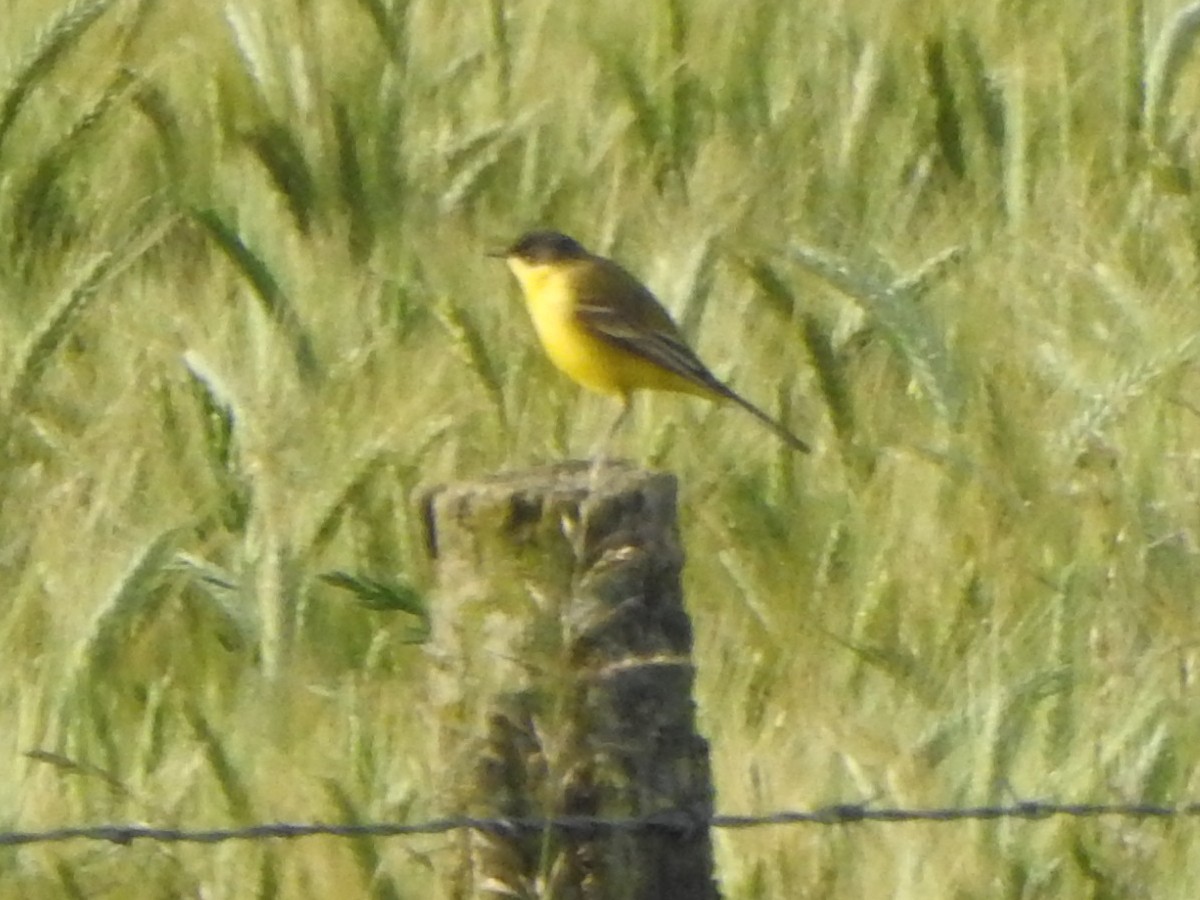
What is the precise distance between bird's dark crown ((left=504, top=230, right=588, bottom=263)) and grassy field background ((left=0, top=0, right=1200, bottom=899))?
0.13 m

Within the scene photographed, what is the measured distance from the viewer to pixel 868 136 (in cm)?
555

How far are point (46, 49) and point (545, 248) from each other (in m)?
0.77

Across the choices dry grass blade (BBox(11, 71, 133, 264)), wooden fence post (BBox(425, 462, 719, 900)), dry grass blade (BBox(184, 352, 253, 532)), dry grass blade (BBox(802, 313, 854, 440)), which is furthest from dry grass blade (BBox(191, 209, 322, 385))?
wooden fence post (BBox(425, 462, 719, 900))

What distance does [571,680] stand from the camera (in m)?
2.44

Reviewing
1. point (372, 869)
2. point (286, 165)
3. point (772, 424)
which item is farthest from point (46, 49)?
point (372, 869)

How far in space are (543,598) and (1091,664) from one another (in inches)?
49.6

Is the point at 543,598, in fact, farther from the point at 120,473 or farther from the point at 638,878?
the point at 120,473

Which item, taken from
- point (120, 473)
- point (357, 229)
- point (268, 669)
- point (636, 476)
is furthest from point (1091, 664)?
point (357, 229)

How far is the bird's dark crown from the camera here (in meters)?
4.44

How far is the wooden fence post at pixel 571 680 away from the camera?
7.98ft

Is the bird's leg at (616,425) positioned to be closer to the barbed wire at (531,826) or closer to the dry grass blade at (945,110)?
the barbed wire at (531,826)

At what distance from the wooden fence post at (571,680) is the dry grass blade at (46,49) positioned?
192 centimetres

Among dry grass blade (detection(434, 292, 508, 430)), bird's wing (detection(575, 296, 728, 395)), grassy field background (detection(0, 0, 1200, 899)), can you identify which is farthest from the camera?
bird's wing (detection(575, 296, 728, 395))

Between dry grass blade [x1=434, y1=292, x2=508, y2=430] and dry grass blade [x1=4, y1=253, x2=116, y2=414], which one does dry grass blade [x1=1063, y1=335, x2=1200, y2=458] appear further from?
dry grass blade [x1=4, y1=253, x2=116, y2=414]
